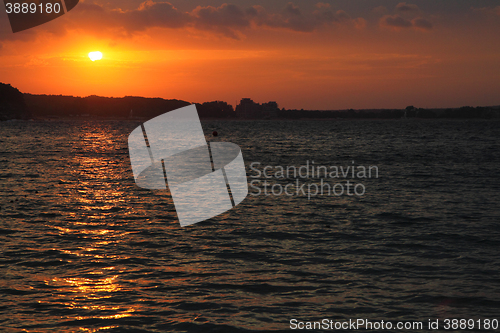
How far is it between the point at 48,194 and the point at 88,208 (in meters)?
5.11

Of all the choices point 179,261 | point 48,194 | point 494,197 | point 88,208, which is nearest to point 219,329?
point 179,261

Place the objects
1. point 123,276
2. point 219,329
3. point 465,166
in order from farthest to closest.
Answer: point 465,166 < point 123,276 < point 219,329

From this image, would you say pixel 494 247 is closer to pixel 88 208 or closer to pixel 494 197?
pixel 494 197

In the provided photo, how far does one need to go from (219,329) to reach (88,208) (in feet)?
44.4

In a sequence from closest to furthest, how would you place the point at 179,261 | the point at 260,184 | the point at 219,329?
1. the point at 219,329
2. the point at 179,261
3. the point at 260,184

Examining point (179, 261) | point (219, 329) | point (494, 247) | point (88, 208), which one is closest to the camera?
point (219, 329)

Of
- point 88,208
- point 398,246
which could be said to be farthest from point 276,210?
point 88,208

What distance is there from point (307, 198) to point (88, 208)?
10.7 meters

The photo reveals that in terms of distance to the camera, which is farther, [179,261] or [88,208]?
[88,208]

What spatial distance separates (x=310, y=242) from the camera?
14.7 metres

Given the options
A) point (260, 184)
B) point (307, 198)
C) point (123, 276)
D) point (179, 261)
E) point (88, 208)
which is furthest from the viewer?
point (260, 184)

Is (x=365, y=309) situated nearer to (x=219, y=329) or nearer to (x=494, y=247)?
(x=219, y=329)

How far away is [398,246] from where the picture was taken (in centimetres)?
1429

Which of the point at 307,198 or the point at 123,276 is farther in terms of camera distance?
the point at 307,198
